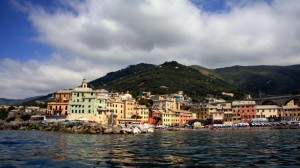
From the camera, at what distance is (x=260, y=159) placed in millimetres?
22438

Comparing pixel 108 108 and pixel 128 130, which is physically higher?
pixel 108 108

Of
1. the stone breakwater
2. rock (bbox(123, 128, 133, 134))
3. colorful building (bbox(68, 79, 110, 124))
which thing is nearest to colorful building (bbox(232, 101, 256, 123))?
the stone breakwater

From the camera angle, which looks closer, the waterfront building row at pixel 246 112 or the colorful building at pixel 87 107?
the colorful building at pixel 87 107

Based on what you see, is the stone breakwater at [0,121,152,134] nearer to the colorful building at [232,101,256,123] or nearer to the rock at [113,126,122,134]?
the rock at [113,126,122,134]

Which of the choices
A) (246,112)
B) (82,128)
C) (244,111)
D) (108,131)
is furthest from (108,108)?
(246,112)

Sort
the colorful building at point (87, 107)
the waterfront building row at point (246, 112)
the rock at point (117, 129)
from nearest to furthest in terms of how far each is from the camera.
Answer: the rock at point (117, 129)
the colorful building at point (87, 107)
the waterfront building row at point (246, 112)

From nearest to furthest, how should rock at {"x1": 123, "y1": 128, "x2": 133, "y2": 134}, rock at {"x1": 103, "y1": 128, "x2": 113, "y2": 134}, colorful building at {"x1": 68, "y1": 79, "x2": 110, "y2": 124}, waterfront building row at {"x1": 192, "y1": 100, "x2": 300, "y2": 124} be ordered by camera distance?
1. rock at {"x1": 103, "y1": 128, "x2": 113, "y2": 134}
2. rock at {"x1": 123, "y1": 128, "x2": 133, "y2": 134}
3. colorful building at {"x1": 68, "y1": 79, "x2": 110, "y2": 124}
4. waterfront building row at {"x1": 192, "y1": 100, "x2": 300, "y2": 124}

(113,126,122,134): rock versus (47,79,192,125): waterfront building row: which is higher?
(47,79,192,125): waterfront building row

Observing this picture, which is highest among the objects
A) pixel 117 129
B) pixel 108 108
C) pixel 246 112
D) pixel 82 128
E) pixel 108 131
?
pixel 108 108

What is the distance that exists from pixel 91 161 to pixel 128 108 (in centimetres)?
9593

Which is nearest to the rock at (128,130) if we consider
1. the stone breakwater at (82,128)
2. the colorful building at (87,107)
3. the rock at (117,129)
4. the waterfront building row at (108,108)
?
the stone breakwater at (82,128)

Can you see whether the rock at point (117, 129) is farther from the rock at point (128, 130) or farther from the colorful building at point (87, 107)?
the colorful building at point (87, 107)

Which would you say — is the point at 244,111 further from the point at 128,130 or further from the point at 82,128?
the point at 82,128

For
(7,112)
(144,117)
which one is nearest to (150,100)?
(144,117)
